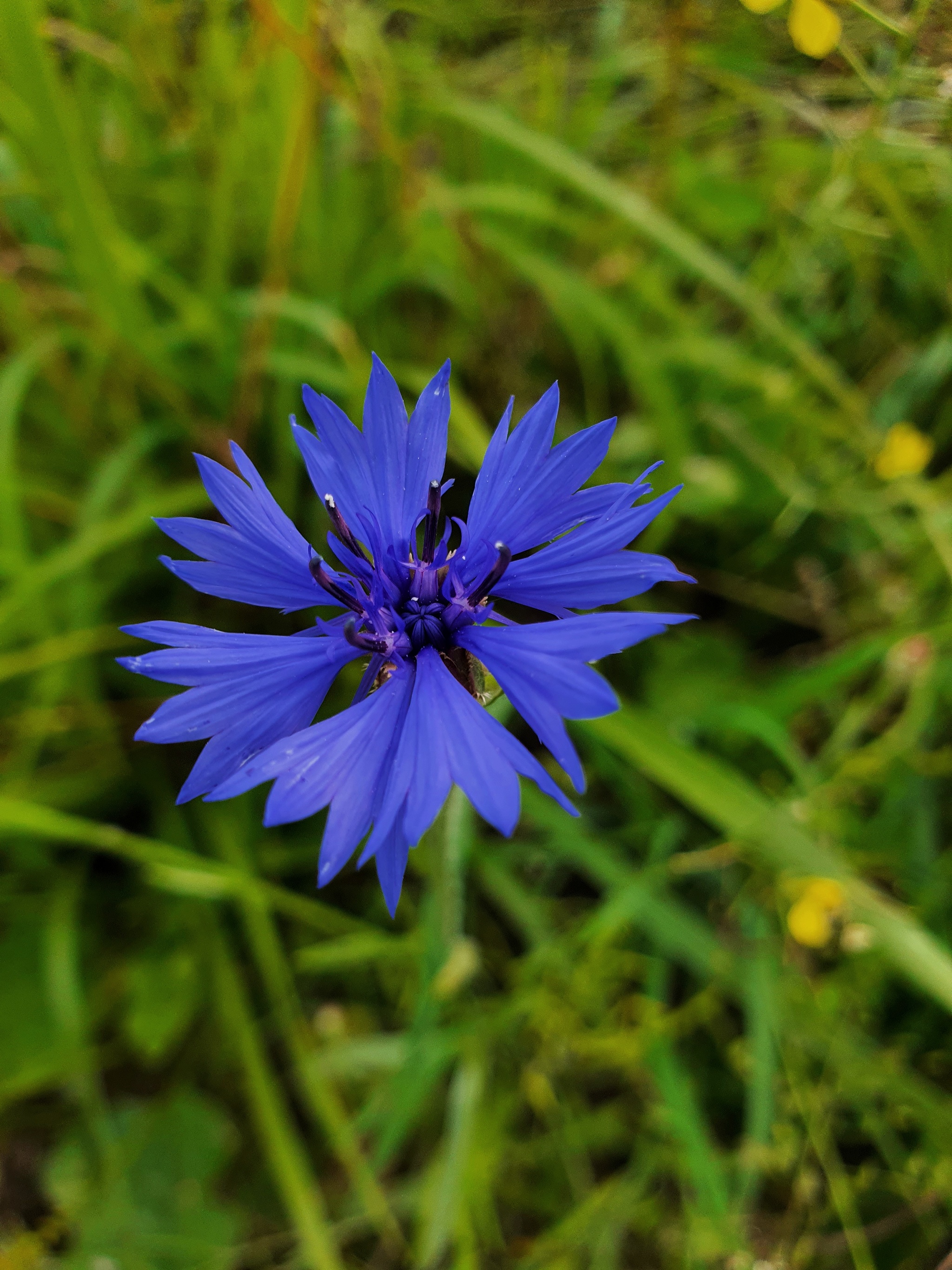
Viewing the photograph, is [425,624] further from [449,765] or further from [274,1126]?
[274,1126]

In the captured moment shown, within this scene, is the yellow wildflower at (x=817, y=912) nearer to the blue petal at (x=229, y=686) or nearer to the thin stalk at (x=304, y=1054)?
the thin stalk at (x=304, y=1054)

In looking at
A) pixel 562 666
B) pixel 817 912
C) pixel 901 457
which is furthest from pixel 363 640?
pixel 901 457

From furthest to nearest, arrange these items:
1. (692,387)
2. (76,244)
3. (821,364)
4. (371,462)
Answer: (692,387)
(821,364)
(76,244)
(371,462)

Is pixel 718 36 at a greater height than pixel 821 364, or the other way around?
pixel 718 36

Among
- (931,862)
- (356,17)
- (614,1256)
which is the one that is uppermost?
(356,17)

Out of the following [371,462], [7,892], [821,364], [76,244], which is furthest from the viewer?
[7,892]

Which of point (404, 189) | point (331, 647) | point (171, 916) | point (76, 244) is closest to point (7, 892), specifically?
point (171, 916)

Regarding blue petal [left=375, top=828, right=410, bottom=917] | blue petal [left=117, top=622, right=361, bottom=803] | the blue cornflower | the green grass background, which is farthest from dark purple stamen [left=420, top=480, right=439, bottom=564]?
the green grass background

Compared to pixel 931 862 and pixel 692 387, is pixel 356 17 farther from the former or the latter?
pixel 931 862
